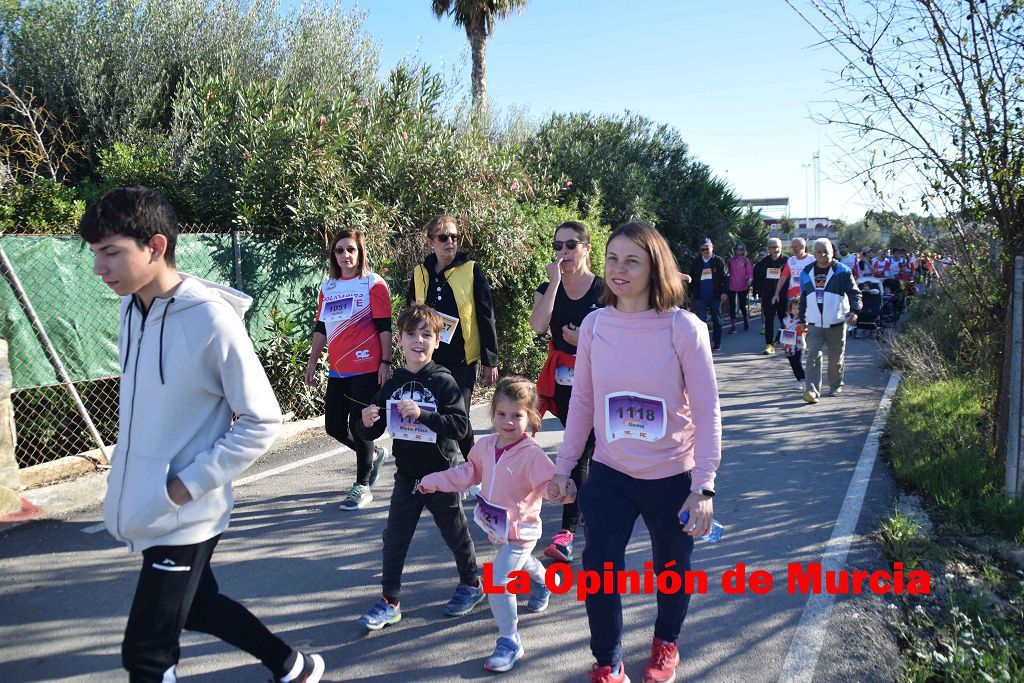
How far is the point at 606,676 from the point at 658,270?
1.68 metres

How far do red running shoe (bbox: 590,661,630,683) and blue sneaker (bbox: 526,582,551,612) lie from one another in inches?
32.1

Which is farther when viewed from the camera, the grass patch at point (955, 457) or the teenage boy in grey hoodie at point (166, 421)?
the grass patch at point (955, 457)

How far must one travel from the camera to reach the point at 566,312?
4910mm

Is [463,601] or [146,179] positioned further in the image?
[146,179]

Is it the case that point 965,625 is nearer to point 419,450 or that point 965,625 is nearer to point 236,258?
point 419,450

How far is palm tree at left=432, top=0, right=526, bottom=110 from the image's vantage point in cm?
1905

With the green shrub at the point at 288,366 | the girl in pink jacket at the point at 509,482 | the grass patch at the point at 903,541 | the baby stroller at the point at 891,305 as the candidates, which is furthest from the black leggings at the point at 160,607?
the baby stroller at the point at 891,305

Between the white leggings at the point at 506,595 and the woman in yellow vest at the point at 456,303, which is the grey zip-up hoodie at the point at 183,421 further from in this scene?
the woman in yellow vest at the point at 456,303

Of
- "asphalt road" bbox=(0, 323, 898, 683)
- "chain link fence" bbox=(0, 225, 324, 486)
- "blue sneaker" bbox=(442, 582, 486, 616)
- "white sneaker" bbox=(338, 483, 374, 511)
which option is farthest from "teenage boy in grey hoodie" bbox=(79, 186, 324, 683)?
"chain link fence" bbox=(0, 225, 324, 486)

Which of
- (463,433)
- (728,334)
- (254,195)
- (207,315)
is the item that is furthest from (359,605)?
(728,334)

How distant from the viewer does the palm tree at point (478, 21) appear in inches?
750

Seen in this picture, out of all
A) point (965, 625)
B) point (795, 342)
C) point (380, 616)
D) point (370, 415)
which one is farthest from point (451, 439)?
point (795, 342)

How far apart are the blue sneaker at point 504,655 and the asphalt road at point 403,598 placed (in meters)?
0.05

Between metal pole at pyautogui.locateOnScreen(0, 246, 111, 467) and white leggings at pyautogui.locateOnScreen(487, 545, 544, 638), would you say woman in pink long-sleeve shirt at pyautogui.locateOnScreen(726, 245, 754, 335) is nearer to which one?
metal pole at pyautogui.locateOnScreen(0, 246, 111, 467)
